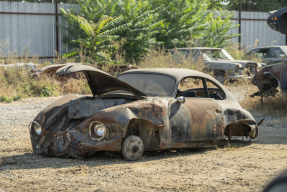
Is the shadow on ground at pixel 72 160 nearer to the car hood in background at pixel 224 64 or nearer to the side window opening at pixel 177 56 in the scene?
the side window opening at pixel 177 56

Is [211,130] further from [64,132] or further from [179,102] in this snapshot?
[64,132]

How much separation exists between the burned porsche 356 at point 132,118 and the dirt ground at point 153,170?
24 centimetres

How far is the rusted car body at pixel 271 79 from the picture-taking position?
36.1ft

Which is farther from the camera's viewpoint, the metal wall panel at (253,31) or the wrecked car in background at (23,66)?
the metal wall panel at (253,31)

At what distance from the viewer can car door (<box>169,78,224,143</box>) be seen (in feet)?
22.5

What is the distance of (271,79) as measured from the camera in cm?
1182

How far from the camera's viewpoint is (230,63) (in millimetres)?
18203

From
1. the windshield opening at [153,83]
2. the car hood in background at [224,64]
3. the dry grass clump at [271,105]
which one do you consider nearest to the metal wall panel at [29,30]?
the car hood in background at [224,64]

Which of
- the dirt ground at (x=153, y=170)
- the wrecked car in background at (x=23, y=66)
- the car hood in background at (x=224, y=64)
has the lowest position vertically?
the dirt ground at (x=153, y=170)

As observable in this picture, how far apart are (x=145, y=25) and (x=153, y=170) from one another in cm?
1774

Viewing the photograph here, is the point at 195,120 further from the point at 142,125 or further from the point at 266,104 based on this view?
the point at 266,104

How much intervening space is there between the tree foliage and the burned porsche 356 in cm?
1263

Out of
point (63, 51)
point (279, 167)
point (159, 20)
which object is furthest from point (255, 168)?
point (159, 20)

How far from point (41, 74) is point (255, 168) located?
10861 millimetres
